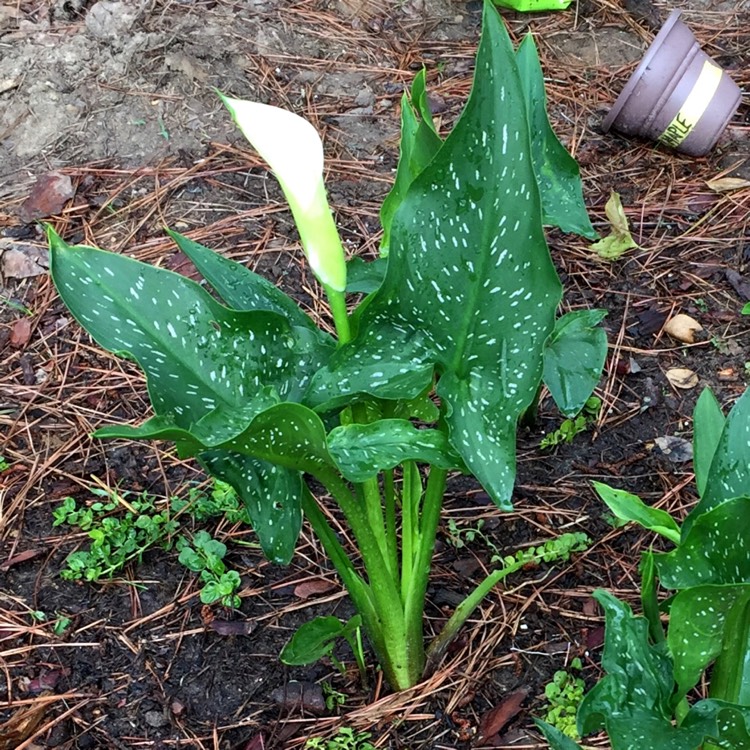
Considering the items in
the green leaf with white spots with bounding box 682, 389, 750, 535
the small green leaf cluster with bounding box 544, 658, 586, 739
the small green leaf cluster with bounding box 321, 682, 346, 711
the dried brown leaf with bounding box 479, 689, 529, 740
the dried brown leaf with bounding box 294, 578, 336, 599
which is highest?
the green leaf with white spots with bounding box 682, 389, 750, 535

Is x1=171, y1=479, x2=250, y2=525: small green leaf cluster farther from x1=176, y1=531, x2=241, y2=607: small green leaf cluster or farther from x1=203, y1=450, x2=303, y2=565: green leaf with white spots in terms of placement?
x1=203, y1=450, x2=303, y2=565: green leaf with white spots

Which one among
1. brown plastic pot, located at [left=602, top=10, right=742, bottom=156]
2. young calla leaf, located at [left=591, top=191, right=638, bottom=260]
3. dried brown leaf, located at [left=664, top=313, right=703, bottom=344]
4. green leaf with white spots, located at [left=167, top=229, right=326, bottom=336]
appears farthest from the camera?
brown plastic pot, located at [left=602, top=10, right=742, bottom=156]

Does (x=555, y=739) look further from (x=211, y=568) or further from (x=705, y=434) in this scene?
(x=211, y=568)

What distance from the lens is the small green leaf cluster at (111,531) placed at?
1118 millimetres

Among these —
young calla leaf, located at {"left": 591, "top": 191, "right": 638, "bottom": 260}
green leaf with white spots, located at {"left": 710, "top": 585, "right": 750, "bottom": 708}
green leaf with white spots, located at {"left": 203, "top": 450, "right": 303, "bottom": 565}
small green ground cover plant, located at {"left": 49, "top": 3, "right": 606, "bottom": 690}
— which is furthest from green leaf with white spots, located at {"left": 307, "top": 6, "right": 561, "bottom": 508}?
young calla leaf, located at {"left": 591, "top": 191, "right": 638, "bottom": 260}

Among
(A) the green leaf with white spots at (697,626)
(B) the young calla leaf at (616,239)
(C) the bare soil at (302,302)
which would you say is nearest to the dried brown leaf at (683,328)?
(C) the bare soil at (302,302)

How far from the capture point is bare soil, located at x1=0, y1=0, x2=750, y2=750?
1.01 metres

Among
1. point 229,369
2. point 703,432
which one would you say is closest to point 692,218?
point 703,432

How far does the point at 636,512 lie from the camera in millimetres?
831

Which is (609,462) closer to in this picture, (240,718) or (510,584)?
(510,584)

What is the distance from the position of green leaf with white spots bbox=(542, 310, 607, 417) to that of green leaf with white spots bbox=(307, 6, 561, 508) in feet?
0.69

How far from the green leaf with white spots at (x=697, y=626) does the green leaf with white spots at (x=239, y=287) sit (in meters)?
0.42

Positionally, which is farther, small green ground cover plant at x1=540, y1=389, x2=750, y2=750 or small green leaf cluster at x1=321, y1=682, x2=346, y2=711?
small green leaf cluster at x1=321, y1=682, x2=346, y2=711

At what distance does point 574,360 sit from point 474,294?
289 millimetres
